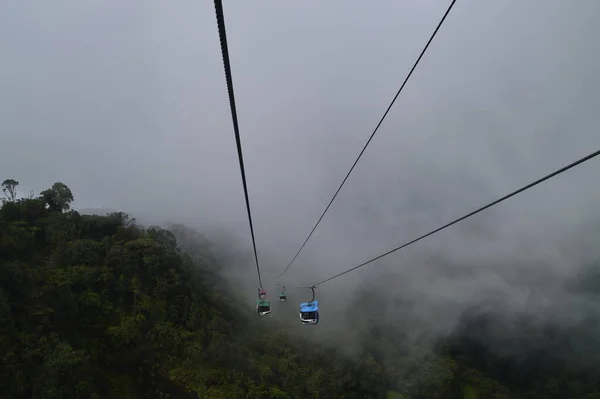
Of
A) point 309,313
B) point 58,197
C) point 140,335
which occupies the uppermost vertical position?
point 58,197

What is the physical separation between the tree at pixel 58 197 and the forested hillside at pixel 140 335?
99 mm

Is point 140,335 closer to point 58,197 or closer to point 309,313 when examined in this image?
point 58,197

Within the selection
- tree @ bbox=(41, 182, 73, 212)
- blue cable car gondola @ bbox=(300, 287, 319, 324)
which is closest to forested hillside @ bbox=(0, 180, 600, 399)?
tree @ bbox=(41, 182, 73, 212)

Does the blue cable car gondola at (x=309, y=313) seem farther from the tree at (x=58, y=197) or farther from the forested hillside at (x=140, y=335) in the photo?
the tree at (x=58, y=197)

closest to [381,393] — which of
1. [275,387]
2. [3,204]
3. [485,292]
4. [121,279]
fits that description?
[275,387]

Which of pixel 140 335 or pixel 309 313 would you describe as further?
pixel 140 335

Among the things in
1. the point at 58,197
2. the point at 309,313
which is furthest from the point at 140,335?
the point at 309,313

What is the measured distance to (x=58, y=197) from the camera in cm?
3819

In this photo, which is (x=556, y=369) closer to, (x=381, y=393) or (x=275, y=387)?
(x=381, y=393)

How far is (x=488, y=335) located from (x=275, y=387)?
6062cm

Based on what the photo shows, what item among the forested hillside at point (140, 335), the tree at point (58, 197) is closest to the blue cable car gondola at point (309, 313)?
the forested hillside at point (140, 335)

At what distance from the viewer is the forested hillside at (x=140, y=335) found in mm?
25156

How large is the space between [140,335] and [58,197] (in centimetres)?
1567

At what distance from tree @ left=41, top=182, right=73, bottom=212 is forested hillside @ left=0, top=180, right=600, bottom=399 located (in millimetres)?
99
